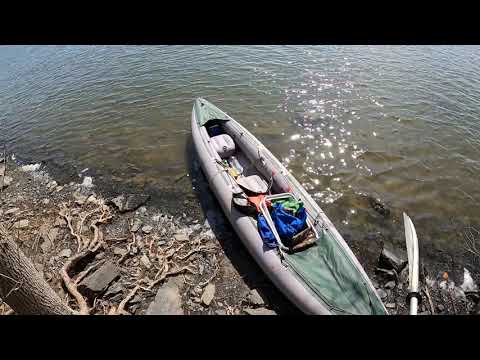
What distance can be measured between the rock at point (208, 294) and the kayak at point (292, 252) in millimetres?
1264

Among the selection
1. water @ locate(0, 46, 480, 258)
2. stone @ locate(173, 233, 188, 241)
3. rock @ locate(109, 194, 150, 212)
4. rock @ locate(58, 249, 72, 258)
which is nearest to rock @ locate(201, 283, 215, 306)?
stone @ locate(173, 233, 188, 241)

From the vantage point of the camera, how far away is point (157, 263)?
24.7ft

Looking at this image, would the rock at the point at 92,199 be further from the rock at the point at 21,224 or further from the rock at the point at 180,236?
the rock at the point at 180,236

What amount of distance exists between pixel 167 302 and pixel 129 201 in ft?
12.9

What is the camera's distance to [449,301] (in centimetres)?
649

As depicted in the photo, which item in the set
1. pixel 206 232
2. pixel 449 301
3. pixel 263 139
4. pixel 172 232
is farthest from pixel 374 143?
pixel 172 232

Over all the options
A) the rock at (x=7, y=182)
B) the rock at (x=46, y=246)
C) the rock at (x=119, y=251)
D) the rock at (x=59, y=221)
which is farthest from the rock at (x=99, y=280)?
the rock at (x=7, y=182)

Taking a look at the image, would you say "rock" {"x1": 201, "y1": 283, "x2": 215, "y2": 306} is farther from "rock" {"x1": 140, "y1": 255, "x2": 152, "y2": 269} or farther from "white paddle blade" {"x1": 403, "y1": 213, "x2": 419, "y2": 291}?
"white paddle blade" {"x1": 403, "y1": 213, "x2": 419, "y2": 291}

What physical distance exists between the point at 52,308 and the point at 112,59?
19535 millimetres

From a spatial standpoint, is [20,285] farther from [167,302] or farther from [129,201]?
[129,201]

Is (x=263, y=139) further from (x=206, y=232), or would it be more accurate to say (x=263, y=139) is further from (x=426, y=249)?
(x=426, y=249)

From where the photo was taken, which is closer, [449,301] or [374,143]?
[449,301]
